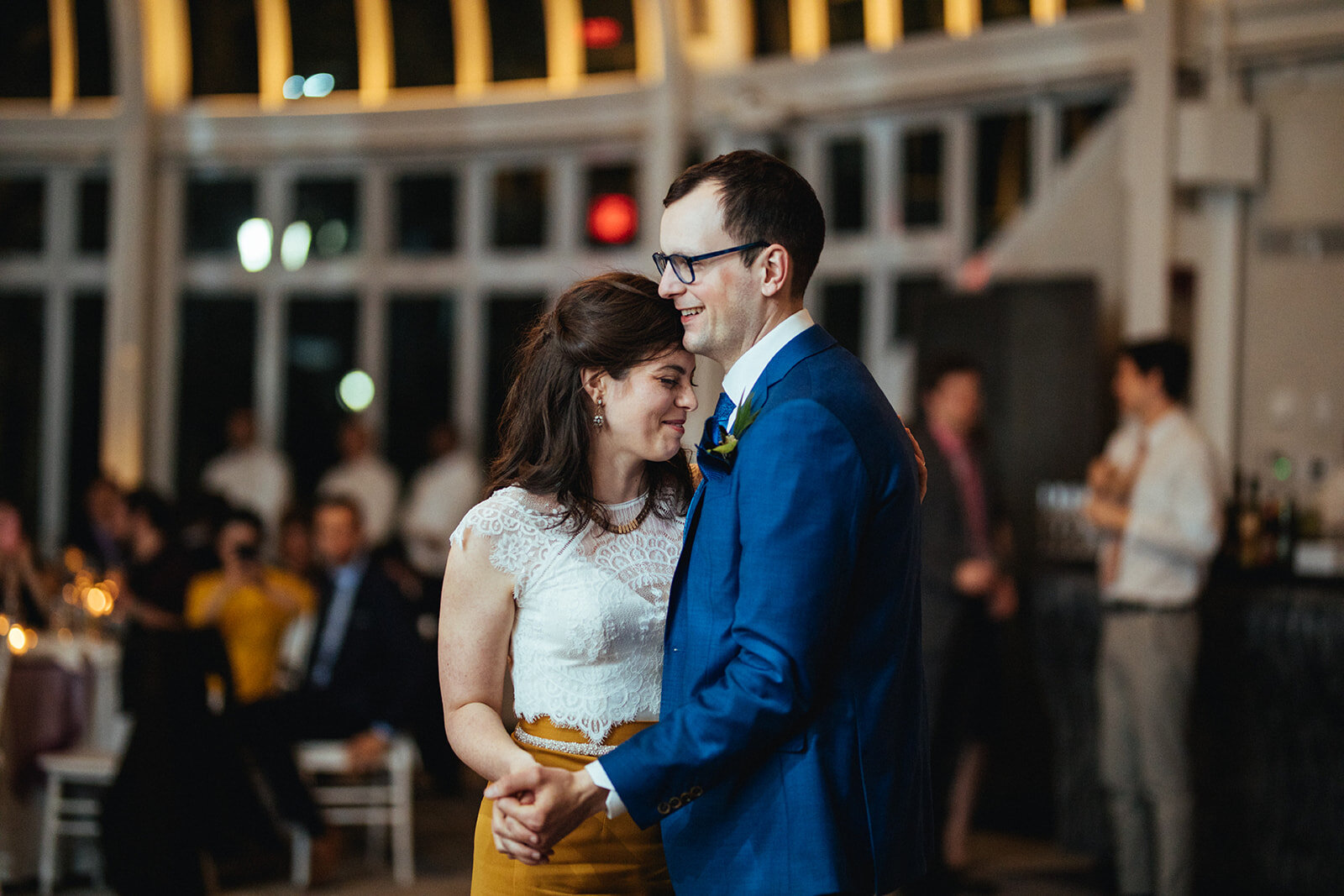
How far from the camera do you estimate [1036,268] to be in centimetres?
641

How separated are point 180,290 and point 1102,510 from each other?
276 inches

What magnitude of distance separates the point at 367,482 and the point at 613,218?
2347 mm

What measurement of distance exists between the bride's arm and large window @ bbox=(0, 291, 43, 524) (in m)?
8.43

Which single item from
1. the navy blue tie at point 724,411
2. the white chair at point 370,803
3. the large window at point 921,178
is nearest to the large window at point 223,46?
the large window at point 921,178

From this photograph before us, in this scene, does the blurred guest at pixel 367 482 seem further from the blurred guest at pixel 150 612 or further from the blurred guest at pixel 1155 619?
the blurred guest at pixel 1155 619

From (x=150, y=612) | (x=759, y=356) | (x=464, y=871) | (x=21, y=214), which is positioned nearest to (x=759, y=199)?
(x=759, y=356)

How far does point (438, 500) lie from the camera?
784cm

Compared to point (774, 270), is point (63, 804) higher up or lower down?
lower down

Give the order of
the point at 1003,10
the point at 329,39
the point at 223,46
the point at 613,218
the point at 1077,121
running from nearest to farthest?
the point at 1077,121 < the point at 1003,10 < the point at 613,218 < the point at 329,39 < the point at 223,46

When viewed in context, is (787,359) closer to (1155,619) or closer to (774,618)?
(774,618)

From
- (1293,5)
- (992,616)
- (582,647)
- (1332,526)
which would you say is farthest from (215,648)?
(1293,5)

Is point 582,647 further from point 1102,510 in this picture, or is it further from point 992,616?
point 992,616

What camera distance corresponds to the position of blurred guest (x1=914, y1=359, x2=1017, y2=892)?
4352mm

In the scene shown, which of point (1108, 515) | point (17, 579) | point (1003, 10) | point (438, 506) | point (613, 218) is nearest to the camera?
point (1108, 515)
